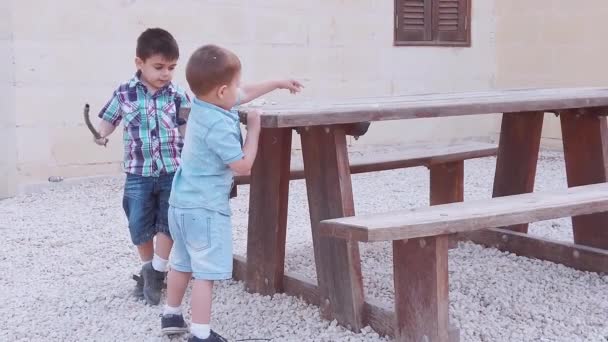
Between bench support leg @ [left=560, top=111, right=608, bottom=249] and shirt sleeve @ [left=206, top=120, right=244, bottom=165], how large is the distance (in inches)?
76.5

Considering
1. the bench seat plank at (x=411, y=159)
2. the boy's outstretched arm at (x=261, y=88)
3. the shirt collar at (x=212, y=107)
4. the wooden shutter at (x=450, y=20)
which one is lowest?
the bench seat plank at (x=411, y=159)

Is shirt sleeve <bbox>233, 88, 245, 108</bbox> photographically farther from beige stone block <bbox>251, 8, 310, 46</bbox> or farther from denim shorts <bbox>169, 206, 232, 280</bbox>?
beige stone block <bbox>251, 8, 310, 46</bbox>

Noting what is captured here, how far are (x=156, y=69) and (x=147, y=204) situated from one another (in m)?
0.53

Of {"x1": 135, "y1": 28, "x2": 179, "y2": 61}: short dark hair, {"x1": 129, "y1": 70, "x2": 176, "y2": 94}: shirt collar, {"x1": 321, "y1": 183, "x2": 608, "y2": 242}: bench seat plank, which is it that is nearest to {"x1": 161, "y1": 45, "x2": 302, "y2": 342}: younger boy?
{"x1": 321, "y1": 183, "x2": 608, "y2": 242}: bench seat plank

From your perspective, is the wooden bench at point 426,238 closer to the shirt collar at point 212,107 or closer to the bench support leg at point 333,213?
the bench support leg at point 333,213

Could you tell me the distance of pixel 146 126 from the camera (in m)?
3.52

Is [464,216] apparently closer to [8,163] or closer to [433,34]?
[8,163]

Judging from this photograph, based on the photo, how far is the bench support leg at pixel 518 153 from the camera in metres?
4.36

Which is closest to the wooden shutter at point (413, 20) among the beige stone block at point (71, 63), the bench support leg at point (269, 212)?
the beige stone block at point (71, 63)

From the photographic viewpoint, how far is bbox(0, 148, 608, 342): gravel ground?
3283mm

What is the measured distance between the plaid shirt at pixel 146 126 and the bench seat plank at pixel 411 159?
0.58 metres

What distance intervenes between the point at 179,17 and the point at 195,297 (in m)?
3.98

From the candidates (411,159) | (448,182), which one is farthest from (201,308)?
(448,182)

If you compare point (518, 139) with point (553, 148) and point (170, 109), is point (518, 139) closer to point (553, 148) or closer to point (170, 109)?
point (170, 109)
